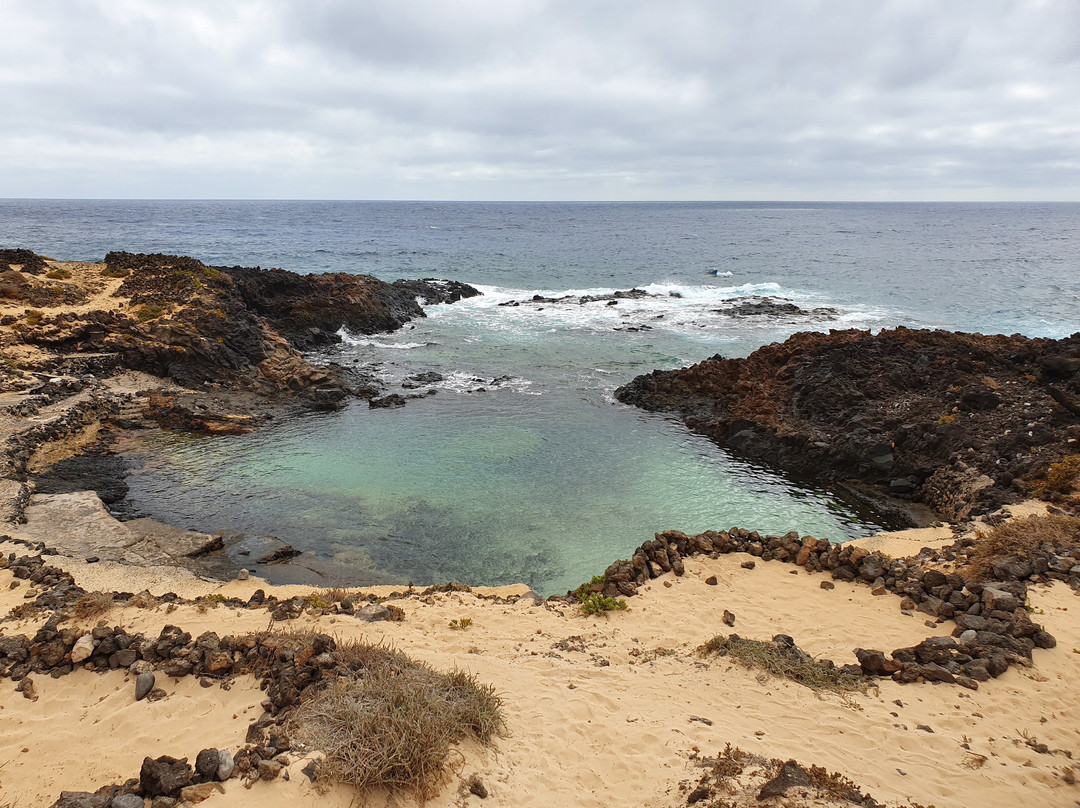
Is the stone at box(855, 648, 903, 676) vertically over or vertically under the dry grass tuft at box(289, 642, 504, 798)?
under

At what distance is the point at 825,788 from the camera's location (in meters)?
5.39

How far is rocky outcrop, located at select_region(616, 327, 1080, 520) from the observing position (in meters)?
13.9

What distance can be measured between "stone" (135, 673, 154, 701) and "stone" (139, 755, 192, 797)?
1693mm

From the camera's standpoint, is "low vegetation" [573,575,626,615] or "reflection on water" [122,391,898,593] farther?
"reflection on water" [122,391,898,593]

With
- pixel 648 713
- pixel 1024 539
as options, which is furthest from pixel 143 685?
pixel 1024 539

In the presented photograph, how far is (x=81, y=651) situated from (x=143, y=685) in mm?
1111

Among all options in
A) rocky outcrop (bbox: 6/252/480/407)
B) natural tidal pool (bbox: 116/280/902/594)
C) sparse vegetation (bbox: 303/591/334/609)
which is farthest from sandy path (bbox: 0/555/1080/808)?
rocky outcrop (bbox: 6/252/480/407)

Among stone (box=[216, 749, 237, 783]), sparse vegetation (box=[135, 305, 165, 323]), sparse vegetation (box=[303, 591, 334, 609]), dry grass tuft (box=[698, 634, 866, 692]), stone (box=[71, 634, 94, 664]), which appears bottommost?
sparse vegetation (box=[303, 591, 334, 609])

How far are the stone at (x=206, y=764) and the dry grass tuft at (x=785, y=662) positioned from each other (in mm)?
5864

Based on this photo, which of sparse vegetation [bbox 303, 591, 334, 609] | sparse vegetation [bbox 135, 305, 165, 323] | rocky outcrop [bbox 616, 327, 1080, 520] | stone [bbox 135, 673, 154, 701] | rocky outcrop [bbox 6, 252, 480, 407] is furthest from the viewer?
sparse vegetation [bbox 135, 305, 165, 323]

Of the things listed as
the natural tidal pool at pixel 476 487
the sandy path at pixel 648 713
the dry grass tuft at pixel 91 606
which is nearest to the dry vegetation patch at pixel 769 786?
the sandy path at pixel 648 713

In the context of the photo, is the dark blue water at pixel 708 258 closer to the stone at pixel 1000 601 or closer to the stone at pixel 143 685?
the stone at pixel 1000 601

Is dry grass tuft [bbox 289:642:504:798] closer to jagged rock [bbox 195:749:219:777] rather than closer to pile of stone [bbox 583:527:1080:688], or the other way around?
jagged rock [bbox 195:749:219:777]

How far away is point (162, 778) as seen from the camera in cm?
501
